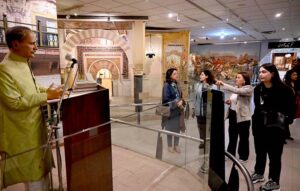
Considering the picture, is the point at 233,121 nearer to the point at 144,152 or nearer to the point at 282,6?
the point at 144,152

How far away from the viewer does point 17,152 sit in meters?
1.50

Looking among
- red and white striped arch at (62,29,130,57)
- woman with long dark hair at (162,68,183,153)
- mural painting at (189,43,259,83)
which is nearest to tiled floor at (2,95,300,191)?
woman with long dark hair at (162,68,183,153)

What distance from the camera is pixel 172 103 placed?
3.40 m

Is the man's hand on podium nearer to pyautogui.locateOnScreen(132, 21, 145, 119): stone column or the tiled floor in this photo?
the tiled floor

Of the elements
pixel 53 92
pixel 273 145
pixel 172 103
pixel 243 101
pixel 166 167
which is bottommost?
pixel 166 167

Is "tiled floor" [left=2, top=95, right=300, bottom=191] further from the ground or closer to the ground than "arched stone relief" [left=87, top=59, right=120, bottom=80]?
closer to the ground

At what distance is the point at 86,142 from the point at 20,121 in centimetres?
51

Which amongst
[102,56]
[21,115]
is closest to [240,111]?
[21,115]

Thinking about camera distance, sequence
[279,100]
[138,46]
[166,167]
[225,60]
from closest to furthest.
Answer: [279,100], [166,167], [138,46], [225,60]

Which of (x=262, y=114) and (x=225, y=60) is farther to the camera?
(x=225, y=60)

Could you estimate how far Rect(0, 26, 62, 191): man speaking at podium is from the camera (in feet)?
4.44

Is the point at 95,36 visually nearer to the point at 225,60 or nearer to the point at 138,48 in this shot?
the point at 138,48

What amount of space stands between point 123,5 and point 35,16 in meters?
2.57

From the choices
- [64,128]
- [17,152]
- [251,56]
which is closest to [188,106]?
[64,128]
